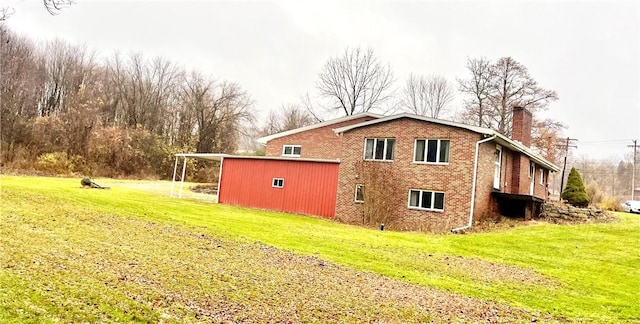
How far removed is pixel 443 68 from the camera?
1967 inches

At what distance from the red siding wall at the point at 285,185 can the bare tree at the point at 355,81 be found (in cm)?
2438

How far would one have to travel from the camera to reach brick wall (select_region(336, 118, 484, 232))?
1803cm

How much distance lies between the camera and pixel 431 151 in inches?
750

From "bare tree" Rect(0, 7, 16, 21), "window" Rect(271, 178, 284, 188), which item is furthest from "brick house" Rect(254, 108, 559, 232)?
"bare tree" Rect(0, 7, 16, 21)

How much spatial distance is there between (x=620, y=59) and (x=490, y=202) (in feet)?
73.9

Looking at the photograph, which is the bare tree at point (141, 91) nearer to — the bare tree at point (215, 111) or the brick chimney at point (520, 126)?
the bare tree at point (215, 111)

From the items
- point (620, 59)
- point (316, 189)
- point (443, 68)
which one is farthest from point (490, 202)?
point (443, 68)

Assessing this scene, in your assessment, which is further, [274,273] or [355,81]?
[355,81]

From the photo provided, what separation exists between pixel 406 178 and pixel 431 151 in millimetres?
1640

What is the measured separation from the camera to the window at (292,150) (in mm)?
30509

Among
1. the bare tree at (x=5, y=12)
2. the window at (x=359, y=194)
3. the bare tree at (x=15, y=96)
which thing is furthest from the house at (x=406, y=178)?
the bare tree at (x=15, y=96)

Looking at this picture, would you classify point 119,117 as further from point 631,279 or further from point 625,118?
point 625,118

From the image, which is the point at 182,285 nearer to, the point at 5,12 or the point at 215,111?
the point at 5,12

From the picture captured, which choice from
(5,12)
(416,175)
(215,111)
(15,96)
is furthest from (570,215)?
(15,96)
